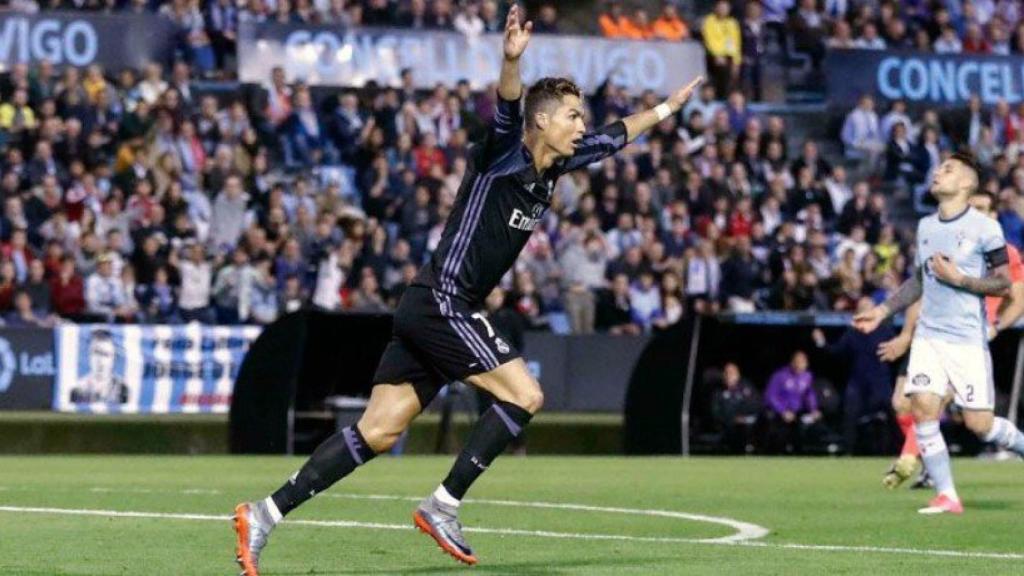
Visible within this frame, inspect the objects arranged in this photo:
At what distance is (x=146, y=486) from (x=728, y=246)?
49.0ft

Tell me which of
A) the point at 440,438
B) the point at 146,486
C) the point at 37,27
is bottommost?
the point at 440,438

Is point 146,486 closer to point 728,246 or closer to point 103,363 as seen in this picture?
point 103,363

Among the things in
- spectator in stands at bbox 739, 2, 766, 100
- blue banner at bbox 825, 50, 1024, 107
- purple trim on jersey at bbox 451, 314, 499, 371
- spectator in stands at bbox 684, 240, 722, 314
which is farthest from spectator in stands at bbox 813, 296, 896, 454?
purple trim on jersey at bbox 451, 314, 499, 371

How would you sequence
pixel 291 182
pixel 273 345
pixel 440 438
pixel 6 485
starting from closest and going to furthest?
pixel 6 485, pixel 273 345, pixel 440 438, pixel 291 182

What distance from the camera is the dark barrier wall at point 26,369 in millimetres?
26406

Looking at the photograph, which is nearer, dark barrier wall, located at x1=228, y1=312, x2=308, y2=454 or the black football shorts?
the black football shorts

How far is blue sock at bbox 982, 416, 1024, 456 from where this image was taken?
15586 mm

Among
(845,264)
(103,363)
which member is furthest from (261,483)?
(845,264)

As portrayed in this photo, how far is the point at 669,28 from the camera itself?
38.6 m

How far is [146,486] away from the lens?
18078mm

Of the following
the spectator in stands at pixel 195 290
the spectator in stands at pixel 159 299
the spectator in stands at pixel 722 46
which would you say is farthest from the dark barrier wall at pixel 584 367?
the spectator in stands at pixel 722 46

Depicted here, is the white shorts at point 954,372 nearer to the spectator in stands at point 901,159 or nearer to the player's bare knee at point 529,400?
the player's bare knee at point 529,400

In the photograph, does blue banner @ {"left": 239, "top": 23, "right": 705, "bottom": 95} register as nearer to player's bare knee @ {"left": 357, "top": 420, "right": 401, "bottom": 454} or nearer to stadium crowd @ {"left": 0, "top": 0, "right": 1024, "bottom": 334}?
stadium crowd @ {"left": 0, "top": 0, "right": 1024, "bottom": 334}

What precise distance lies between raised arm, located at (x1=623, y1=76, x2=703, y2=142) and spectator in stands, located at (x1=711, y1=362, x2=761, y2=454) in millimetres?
15080
